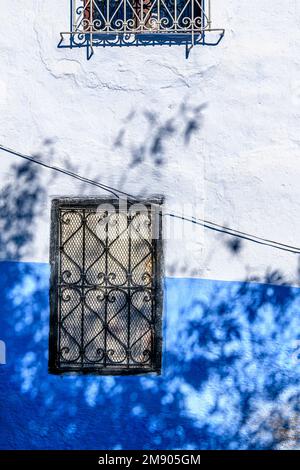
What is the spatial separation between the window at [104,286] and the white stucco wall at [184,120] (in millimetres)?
136

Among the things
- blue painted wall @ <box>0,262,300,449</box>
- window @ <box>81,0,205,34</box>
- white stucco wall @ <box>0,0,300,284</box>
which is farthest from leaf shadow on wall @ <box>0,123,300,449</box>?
window @ <box>81,0,205,34</box>

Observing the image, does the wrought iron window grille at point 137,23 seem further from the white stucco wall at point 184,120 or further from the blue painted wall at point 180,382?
the blue painted wall at point 180,382

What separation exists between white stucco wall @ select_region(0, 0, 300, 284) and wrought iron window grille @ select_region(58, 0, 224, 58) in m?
0.07

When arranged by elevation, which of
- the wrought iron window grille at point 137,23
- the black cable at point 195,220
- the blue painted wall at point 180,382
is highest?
the wrought iron window grille at point 137,23

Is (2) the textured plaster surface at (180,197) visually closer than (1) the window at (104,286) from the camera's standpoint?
Yes

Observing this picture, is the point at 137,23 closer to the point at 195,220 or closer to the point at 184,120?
the point at 184,120

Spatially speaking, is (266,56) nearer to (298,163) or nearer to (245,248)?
(298,163)

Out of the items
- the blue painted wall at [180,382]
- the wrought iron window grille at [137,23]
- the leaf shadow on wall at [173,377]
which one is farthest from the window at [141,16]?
the blue painted wall at [180,382]

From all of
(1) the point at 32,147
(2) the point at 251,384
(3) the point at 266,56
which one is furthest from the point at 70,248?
(3) the point at 266,56

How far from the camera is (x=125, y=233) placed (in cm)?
471

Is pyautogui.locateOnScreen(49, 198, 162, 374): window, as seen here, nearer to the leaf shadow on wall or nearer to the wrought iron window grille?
the leaf shadow on wall

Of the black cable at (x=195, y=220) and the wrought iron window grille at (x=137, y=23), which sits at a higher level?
the wrought iron window grille at (x=137, y=23)

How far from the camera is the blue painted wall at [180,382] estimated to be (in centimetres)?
457

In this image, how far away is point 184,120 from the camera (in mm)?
4562
